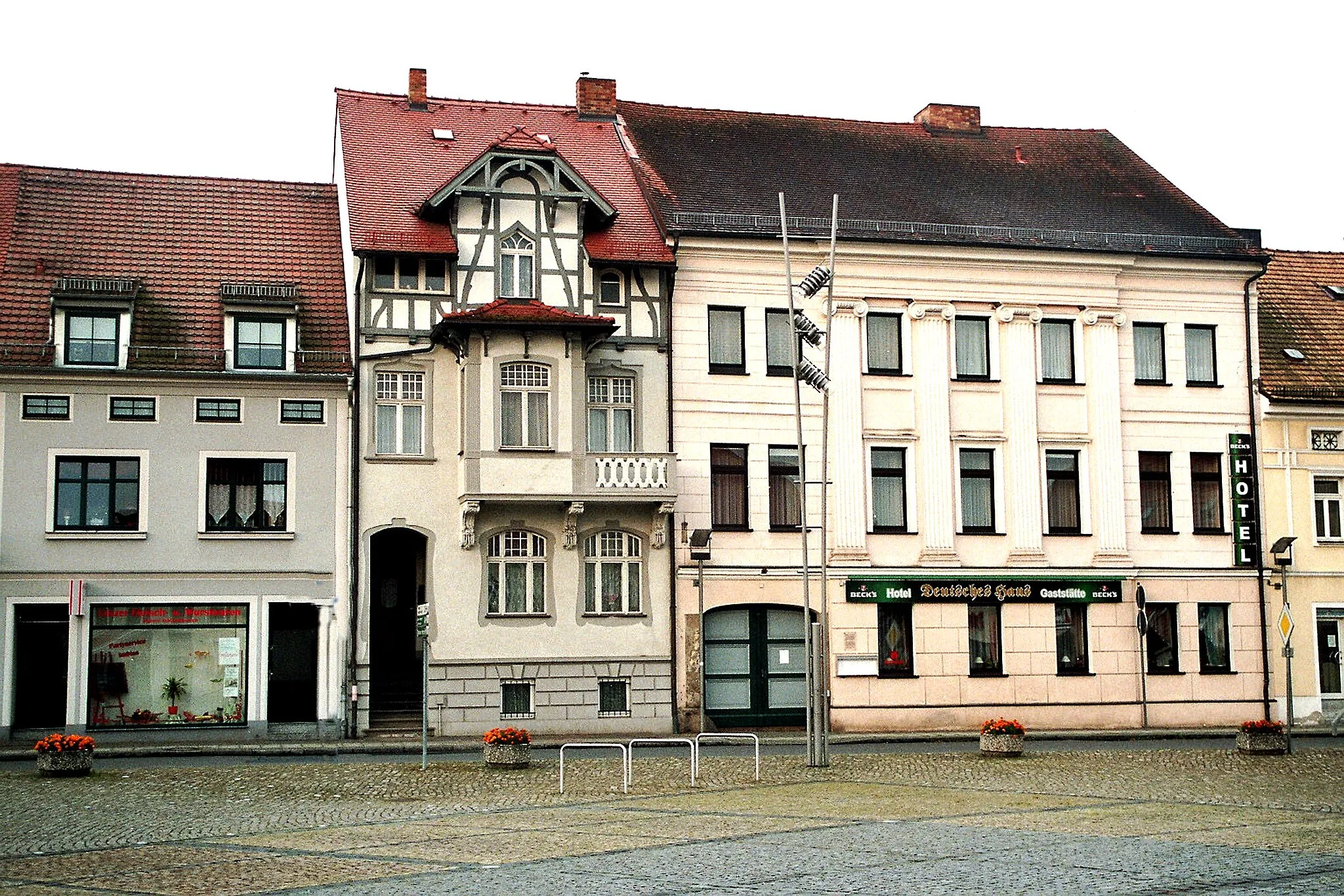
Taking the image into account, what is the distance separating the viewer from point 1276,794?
23.8 m

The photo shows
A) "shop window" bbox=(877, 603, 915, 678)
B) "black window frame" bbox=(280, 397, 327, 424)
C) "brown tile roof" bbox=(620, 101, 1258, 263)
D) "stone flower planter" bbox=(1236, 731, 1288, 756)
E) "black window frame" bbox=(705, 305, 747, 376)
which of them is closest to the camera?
"stone flower planter" bbox=(1236, 731, 1288, 756)

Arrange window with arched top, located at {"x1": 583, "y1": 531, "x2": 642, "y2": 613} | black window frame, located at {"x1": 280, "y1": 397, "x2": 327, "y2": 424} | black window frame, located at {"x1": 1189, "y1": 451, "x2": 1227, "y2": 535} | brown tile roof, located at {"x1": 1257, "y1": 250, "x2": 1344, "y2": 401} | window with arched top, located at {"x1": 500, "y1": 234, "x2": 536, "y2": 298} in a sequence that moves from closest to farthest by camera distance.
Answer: black window frame, located at {"x1": 280, "y1": 397, "x2": 327, "y2": 424}, window with arched top, located at {"x1": 583, "y1": 531, "x2": 642, "y2": 613}, window with arched top, located at {"x1": 500, "y1": 234, "x2": 536, "y2": 298}, black window frame, located at {"x1": 1189, "y1": 451, "x2": 1227, "y2": 535}, brown tile roof, located at {"x1": 1257, "y1": 250, "x2": 1344, "y2": 401}

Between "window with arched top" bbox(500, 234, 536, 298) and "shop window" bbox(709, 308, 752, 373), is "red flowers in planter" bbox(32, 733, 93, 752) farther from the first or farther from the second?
"shop window" bbox(709, 308, 752, 373)

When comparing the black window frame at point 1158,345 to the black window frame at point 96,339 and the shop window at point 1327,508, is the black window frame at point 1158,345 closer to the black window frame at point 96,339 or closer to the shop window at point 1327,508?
the shop window at point 1327,508

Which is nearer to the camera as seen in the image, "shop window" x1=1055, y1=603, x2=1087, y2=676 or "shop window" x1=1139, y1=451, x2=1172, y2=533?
"shop window" x1=1055, y1=603, x2=1087, y2=676

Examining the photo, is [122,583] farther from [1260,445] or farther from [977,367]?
[1260,445]

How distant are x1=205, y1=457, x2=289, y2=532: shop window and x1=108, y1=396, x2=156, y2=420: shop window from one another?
5.18ft

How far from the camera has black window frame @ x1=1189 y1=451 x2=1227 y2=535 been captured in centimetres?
4178

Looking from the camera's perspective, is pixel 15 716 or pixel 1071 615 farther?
pixel 1071 615

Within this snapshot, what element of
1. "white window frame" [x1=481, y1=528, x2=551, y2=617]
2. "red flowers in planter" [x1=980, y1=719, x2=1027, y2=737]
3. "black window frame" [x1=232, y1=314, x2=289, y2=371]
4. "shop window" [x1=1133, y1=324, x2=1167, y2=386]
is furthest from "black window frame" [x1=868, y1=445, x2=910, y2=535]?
"black window frame" [x1=232, y1=314, x2=289, y2=371]

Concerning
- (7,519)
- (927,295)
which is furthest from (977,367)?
(7,519)

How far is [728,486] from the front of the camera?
128 feet

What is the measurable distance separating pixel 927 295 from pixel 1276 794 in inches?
746

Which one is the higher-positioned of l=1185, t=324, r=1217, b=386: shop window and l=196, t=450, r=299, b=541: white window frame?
l=1185, t=324, r=1217, b=386: shop window
